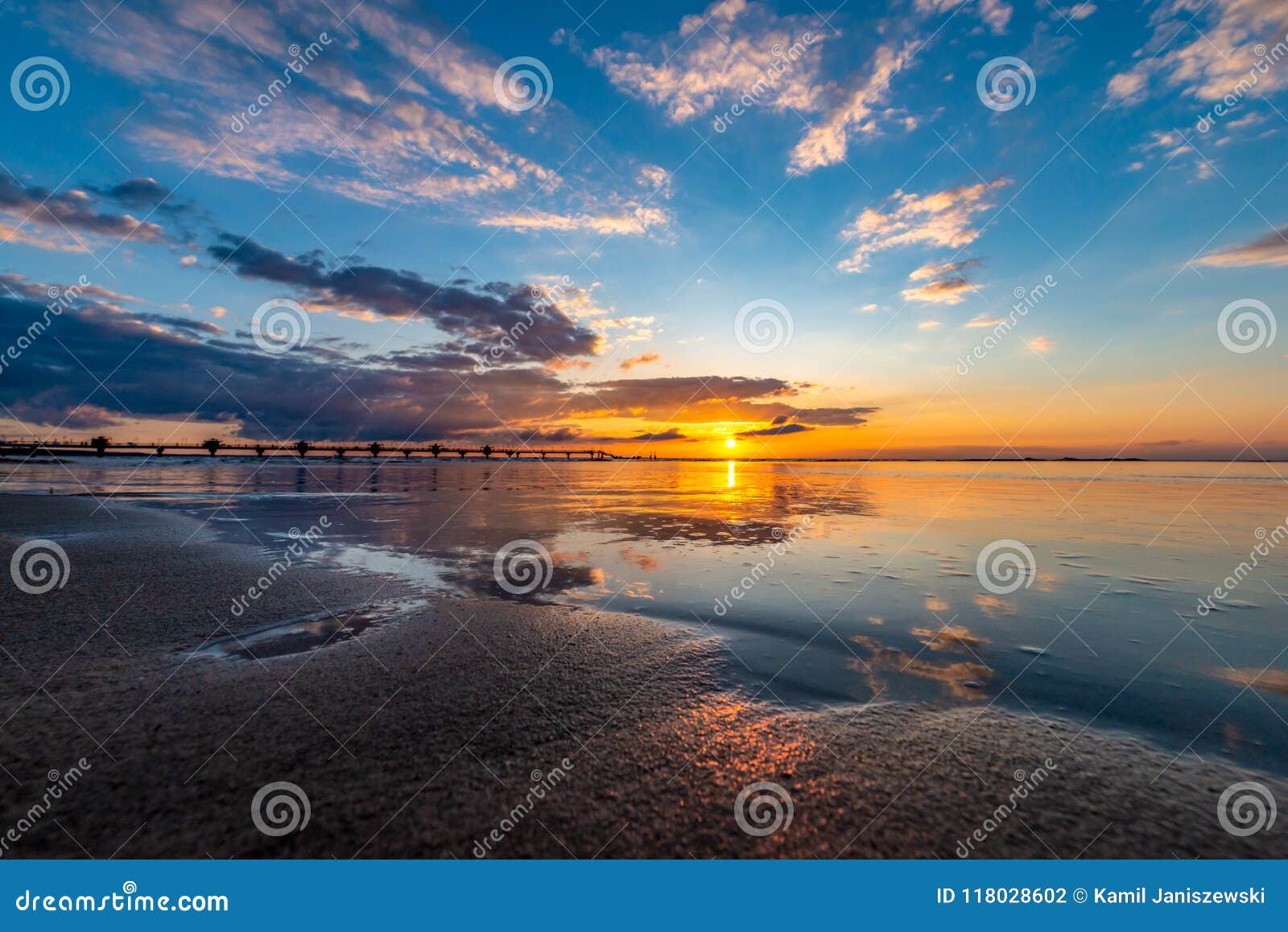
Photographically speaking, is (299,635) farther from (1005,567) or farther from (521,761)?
(1005,567)

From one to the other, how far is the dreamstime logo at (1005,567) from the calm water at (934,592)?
9 cm

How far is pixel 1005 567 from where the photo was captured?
421 inches

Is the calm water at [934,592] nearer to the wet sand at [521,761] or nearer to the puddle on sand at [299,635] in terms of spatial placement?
the wet sand at [521,761]

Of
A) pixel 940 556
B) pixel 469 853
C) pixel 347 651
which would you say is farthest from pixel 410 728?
pixel 940 556

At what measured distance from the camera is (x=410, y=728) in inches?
169

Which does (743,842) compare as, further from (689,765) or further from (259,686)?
(259,686)

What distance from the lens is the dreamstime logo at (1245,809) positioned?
11.4 ft

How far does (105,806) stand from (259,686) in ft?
5.68
